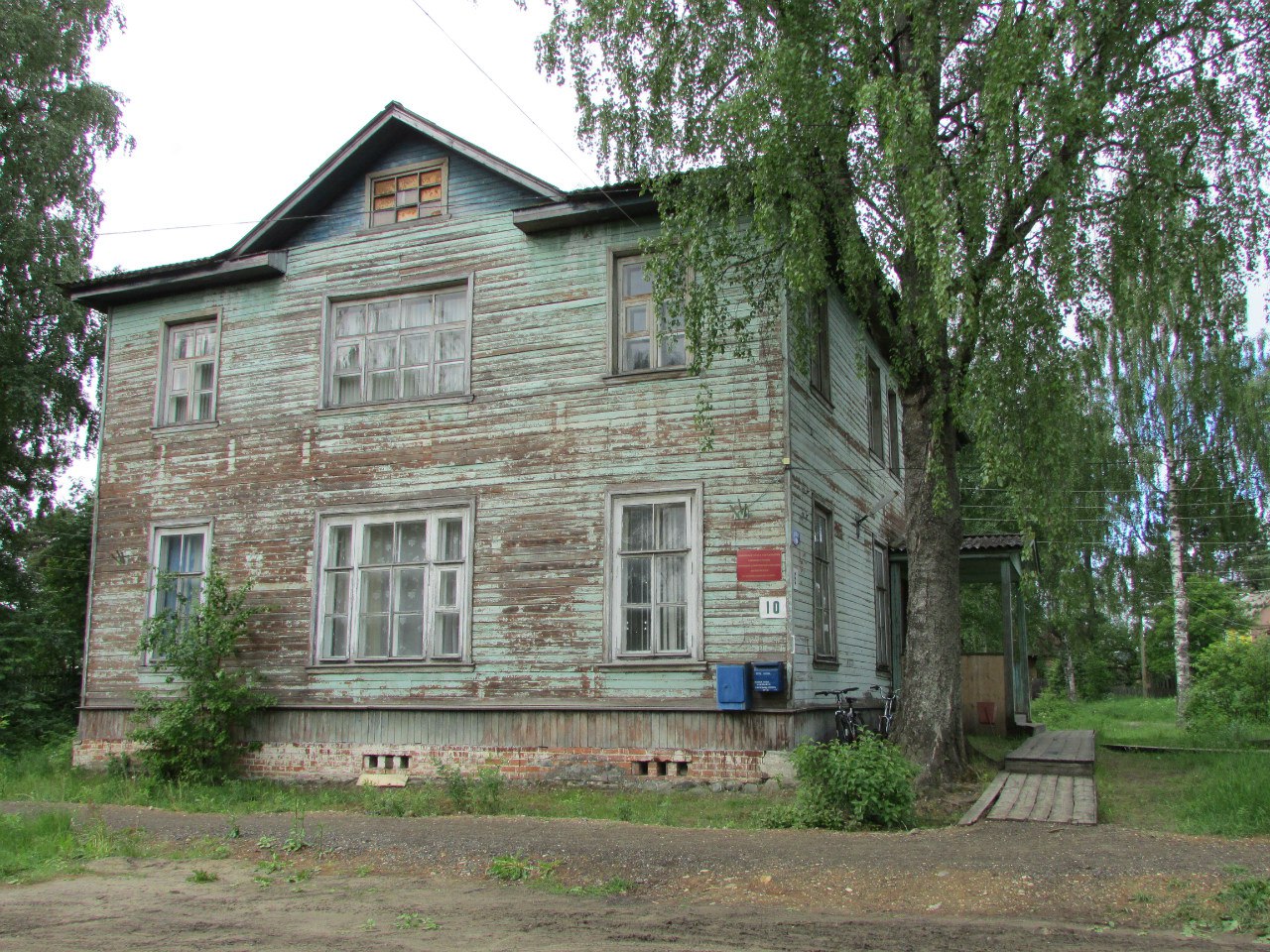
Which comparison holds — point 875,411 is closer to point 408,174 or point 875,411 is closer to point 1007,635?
point 1007,635

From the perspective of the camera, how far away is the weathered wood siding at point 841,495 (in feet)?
43.3

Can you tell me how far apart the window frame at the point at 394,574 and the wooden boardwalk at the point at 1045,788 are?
258 inches

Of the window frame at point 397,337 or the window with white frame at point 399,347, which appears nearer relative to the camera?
the window frame at point 397,337

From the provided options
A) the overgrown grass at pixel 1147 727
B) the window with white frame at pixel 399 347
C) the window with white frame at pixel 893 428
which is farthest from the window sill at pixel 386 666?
the overgrown grass at pixel 1147 727

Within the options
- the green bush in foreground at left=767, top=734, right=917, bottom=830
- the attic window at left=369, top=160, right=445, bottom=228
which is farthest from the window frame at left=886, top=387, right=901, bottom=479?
the green bush in foreground at left=767, top=734, right=917, bottom=830

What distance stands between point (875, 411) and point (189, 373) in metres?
11.3

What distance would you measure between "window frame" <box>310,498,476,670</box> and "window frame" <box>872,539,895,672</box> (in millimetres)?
7091

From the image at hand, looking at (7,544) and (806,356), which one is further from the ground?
(806,356)

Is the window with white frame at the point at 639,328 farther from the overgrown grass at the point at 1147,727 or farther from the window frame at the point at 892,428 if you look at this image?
the overgrown grass at the point at 1147,727

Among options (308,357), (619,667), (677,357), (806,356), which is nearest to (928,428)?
(806,356)

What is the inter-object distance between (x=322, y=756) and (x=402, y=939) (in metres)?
8.73

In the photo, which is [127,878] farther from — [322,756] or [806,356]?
[806,356]

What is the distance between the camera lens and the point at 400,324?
50.3 ft

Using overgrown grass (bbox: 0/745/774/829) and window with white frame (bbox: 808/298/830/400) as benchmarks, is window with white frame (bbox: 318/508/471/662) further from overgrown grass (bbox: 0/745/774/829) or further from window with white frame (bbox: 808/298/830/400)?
window with white frame (bbox: 808/298/830/400)
